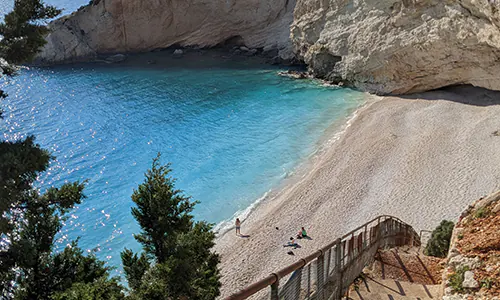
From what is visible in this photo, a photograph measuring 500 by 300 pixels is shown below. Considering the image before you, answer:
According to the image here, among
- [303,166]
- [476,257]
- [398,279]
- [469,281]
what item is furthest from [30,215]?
[303,166]

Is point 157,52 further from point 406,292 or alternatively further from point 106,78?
point 406,292

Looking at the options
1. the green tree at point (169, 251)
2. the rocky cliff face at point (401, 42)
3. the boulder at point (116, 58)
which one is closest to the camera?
the green tree at point (169, 251)

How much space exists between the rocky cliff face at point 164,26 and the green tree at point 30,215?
171 ft

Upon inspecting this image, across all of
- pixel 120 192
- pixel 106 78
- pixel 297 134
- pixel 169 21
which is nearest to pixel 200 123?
pixel 297 134

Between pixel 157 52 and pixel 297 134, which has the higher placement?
pixel 157 52

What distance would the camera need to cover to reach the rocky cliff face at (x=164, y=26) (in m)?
61.3

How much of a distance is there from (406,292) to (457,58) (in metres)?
31.2

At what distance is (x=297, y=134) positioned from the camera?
36.1 meters

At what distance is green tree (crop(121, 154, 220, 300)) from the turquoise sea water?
36.1 feet

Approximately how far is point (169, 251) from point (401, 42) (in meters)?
34.2

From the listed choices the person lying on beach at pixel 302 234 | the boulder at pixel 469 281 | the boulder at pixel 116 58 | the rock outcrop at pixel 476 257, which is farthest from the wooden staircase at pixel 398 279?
the boulder at pixel 116 58

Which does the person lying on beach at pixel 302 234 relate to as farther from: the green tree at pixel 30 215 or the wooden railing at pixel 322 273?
the green tree at pixel 30 215

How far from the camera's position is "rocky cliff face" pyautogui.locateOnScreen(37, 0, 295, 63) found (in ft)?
201

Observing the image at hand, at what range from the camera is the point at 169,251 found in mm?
Answer: 10977
